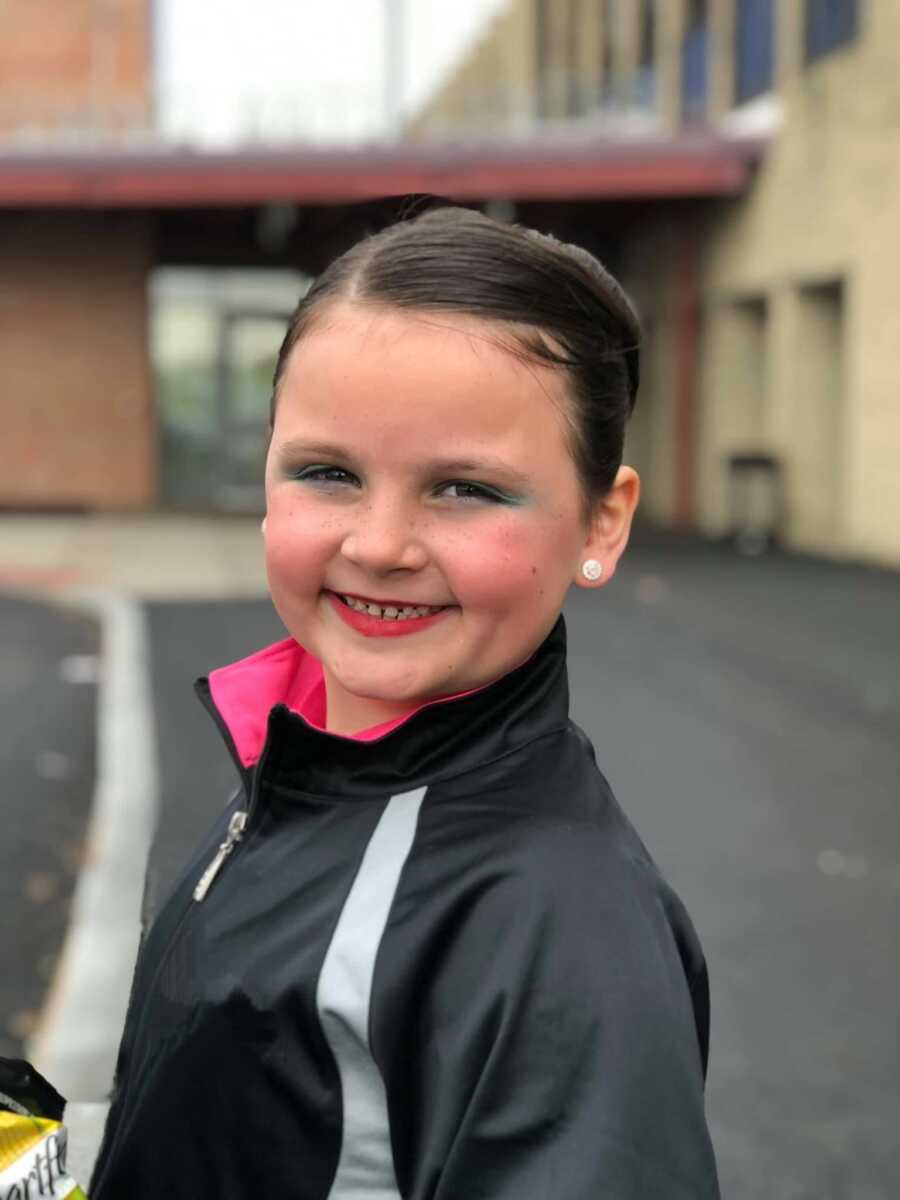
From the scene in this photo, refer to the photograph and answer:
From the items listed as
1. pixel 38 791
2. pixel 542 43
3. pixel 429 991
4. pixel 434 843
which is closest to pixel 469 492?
pixel 434 843

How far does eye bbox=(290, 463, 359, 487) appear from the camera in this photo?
1.49m

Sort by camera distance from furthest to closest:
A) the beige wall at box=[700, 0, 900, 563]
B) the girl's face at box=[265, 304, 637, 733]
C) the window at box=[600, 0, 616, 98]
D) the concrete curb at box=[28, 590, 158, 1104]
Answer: the window at box=[600, 0, 616, 98], the beige wall at box=[700, 0, 900, 563], the concrete curb at box=[28, 590, 158, 1104], the girl's face at box=[265, 304, 637, 733]

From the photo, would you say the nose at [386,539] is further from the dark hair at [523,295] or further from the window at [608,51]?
the window at [608,51]

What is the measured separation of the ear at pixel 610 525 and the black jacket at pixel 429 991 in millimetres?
82

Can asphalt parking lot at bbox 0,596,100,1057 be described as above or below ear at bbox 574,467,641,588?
below

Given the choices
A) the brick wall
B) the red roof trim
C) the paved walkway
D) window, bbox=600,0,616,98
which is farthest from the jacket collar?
window, bbox=600,0,616,98

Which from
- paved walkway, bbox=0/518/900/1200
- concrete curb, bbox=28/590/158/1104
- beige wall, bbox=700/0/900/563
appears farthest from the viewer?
beige wall, bbox=700/0/900/563

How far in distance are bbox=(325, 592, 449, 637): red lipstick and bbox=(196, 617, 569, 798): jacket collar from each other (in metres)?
0.08

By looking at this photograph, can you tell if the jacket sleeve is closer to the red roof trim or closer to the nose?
the nose

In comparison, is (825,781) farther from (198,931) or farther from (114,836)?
(198,931)

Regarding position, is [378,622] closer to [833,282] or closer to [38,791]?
[38,791]

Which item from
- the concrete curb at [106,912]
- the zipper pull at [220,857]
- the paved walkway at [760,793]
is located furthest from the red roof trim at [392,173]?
the zipper pull at [220,857]

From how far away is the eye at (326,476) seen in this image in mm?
1489

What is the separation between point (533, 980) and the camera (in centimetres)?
128
